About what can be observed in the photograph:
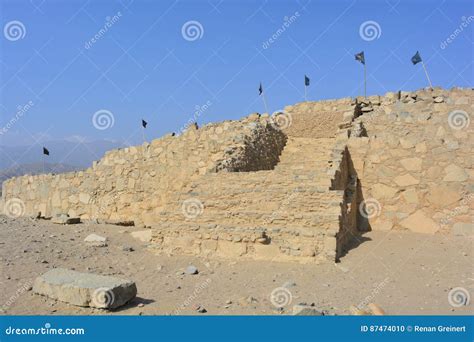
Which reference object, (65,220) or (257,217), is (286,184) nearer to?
(257,217)

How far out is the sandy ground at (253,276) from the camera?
555 cm

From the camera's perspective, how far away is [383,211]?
971 cm

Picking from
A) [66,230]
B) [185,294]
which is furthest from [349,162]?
[66,230]

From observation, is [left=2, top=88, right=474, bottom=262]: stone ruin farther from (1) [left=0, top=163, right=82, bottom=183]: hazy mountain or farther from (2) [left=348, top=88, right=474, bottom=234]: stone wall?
(1) [left=0, top=163, right=82, bottom=183]: hazy mountain

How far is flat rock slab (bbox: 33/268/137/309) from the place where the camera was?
5.26m

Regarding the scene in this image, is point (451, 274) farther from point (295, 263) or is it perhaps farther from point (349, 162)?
point (349, 162)

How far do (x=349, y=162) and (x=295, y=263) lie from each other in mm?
3937
